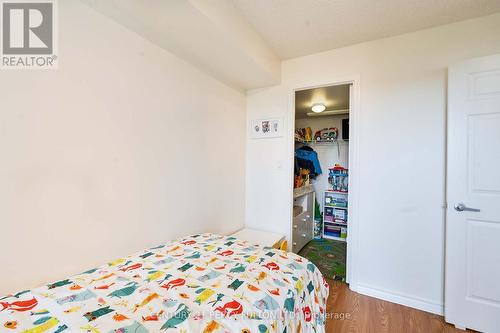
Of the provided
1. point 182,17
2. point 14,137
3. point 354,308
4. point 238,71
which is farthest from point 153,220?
point 354,308

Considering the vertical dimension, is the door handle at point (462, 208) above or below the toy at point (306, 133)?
below

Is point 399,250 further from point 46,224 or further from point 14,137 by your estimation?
point 14,137

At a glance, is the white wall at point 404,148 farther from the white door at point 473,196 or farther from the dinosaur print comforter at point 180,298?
the dinosaur print comforter at point 180,298

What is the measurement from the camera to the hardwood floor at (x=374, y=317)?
166 centimetres

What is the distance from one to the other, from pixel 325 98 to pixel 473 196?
2.10m

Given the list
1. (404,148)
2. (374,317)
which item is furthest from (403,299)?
(404,148)

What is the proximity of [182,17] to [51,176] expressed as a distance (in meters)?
1.20

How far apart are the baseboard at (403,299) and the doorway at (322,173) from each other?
0.77 m

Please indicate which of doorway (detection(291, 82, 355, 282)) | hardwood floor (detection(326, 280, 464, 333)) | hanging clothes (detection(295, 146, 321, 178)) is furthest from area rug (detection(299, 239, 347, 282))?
hanging clothes (detection(295, 146, 321, 178))

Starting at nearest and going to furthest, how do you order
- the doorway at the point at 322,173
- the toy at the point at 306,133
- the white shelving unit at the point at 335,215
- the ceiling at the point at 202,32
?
the ceiling at the point at 202,32, the doorway at the point at 322,173, the white shelving unit at the point at 335,215, the toy at the point at 306,133

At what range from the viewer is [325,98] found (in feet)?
10.4

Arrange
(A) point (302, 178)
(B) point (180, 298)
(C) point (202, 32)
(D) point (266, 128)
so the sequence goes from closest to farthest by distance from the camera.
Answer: (B) point (180, 298) → (C) point (202, 32) → (D) point (266, 128) → (A) point (302, 178)

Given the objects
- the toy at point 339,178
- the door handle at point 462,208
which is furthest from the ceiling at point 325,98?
the door handle at point 462,208

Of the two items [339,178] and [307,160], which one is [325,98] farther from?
[339,178]
